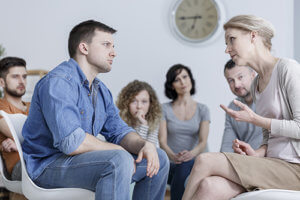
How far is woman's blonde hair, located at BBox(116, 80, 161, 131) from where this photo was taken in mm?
2809

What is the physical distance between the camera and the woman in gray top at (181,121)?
2.85 meters

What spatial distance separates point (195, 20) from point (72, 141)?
2660 mm

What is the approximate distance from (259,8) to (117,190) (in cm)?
→ 290

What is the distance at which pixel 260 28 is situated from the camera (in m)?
1.48

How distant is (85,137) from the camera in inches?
60.1

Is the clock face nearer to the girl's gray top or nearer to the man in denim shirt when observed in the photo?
the girl's gray top

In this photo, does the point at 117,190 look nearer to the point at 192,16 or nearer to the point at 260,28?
the point at 260,28

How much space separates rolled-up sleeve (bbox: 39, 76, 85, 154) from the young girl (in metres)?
1.22

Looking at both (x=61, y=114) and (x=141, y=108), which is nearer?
(x=61, y=114)

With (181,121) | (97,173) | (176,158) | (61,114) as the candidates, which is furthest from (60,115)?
(181,121)

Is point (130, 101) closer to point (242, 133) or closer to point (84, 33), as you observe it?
point (242, 133)

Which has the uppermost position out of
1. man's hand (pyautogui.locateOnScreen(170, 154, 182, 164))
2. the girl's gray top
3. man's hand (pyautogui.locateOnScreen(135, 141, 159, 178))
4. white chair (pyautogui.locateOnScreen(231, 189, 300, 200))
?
man's hand (pyautogui.locateOnScreen(135, 141, 159, 178))

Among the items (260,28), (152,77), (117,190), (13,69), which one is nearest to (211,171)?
(117,190)

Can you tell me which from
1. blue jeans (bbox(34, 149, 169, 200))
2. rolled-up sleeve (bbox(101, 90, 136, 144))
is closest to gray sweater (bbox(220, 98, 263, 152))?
rolled-up sleeve (bbox(101, 90, 136, 144))
